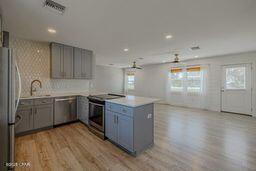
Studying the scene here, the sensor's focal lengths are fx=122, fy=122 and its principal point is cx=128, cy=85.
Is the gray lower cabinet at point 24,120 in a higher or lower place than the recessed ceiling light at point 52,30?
lower

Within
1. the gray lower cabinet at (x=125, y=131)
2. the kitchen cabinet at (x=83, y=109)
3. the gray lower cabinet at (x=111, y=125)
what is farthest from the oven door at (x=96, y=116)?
the gray lower cabinet at (x=125, y=131)

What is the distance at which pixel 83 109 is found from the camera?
3.56 meters

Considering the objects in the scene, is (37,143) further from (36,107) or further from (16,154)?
(36,107)

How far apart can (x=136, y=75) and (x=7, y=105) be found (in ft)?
25.4

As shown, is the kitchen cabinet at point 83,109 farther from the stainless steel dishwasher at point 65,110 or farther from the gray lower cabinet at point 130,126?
the gray lower cabinet at point 130,126

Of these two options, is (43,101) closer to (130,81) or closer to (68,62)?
(68,62)

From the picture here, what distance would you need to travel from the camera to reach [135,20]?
2.29m

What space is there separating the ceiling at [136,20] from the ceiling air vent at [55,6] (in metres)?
0.07

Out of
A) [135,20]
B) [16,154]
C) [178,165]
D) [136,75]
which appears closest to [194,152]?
[178,165]

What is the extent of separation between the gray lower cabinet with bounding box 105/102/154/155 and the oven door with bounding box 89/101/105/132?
0.19 m

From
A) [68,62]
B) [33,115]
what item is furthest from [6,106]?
[68,62]

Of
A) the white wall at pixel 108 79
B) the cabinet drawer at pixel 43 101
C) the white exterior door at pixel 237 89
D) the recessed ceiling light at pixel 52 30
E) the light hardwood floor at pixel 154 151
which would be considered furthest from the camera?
the white wall at pixel 108 79

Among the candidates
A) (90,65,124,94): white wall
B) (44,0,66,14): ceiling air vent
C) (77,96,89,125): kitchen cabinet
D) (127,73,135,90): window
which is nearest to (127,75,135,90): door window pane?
(127,73,135,90): window

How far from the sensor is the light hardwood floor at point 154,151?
1.90 metres
